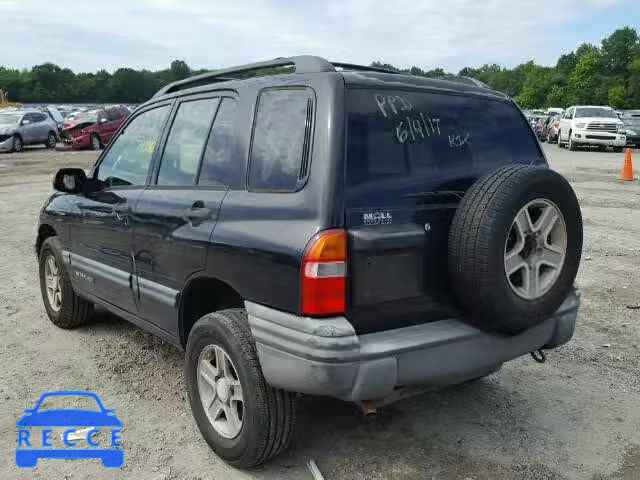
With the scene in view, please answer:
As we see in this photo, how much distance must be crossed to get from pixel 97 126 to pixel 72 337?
22.1m

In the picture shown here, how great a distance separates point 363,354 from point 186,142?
1778 millimetres

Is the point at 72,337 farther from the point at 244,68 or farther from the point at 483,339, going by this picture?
the point at 483,339

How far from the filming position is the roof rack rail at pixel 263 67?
296 cm

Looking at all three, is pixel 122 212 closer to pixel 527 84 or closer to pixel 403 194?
pixel 403 194

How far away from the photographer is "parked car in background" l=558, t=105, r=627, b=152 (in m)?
24.9

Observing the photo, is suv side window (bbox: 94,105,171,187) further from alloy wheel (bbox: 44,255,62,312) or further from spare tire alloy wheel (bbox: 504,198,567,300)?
spare tire alloy wheel (bbox: 504,198,567,300)

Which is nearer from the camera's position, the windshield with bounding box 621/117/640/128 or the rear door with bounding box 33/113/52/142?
the rear door with bounding box 33/113/52/142

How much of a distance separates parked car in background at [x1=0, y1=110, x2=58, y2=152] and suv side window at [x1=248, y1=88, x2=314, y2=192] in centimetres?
2463

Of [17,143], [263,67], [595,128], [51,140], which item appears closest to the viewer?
[263,67]

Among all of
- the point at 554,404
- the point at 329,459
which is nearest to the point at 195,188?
the point at 329,459

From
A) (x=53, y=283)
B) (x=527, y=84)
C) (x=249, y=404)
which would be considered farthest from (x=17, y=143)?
(x=527, y=84)

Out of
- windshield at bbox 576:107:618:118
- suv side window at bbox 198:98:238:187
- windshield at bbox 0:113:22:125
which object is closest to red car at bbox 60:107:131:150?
windshield at bbox 0:113:22:125

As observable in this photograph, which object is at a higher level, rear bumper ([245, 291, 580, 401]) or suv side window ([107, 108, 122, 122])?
suv side window ([107, 108, 122, 122])

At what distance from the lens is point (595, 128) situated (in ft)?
82.9
